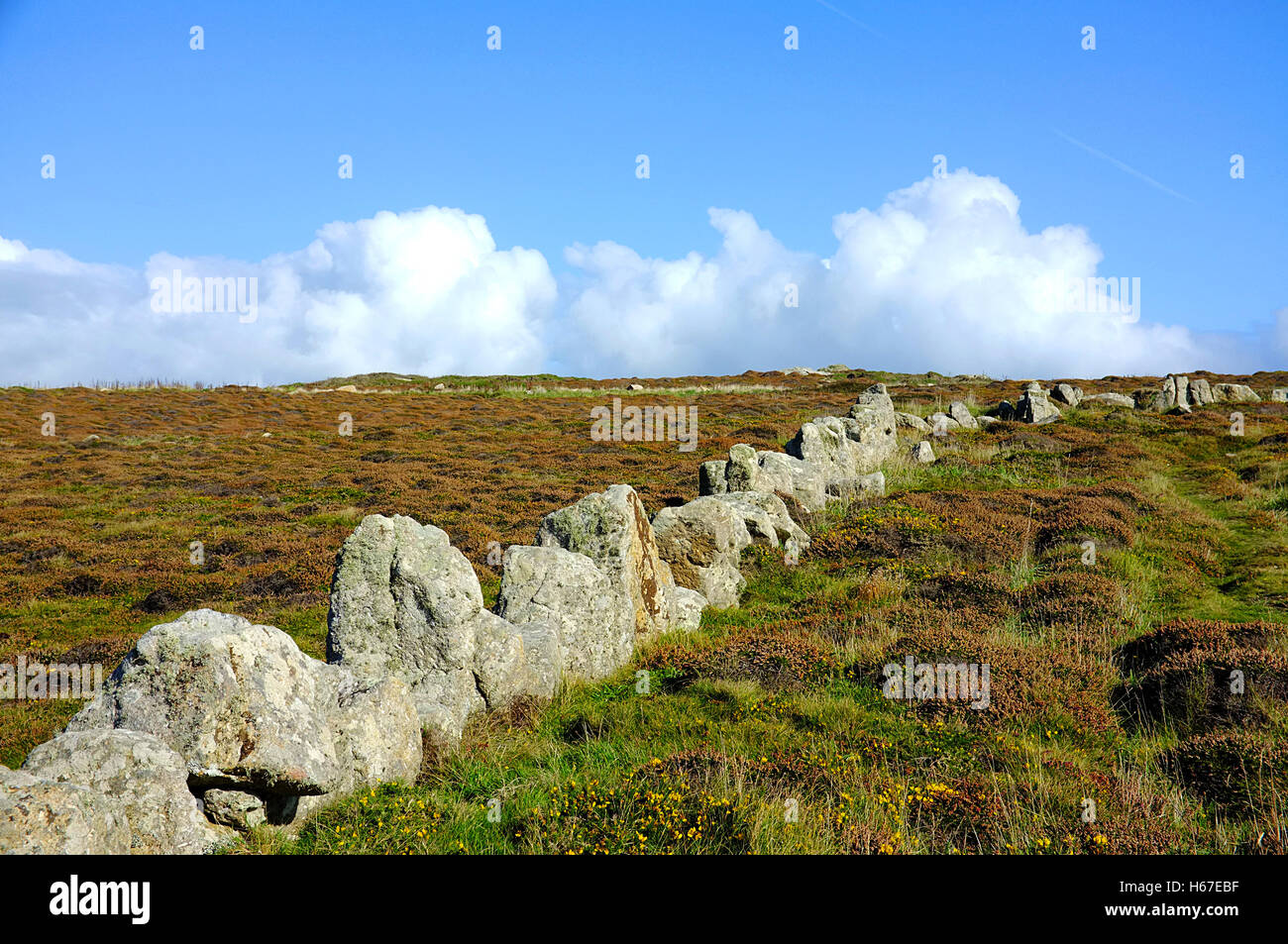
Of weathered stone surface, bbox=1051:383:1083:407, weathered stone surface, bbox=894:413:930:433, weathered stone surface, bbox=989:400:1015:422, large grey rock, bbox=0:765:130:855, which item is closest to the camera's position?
large grey rock, bbox=0:765:130:855

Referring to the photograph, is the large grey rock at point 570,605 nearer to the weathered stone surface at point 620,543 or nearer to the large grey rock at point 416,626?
the weathered stone surface at point 620,543

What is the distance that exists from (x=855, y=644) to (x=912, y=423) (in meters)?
25.1

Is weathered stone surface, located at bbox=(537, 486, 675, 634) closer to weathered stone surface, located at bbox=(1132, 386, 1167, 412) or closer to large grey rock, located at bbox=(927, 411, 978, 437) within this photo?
large grey rock, located at bbox=(927, 411, 978, 437)

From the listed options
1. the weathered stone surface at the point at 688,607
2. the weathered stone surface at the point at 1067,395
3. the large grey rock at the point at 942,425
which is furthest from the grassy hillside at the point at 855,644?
the weathered stone surface at the point at 1067,395

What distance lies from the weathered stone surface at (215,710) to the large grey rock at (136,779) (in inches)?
8.2

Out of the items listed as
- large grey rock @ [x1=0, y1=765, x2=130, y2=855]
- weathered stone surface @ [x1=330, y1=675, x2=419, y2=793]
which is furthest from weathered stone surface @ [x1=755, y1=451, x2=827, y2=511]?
large grey rock @ [x1=0, y1=765, x2=130, y2=855]

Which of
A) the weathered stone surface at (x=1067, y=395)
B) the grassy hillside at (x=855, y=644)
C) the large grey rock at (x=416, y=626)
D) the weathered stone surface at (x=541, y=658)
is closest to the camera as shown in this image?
the grassy hillside at (x=855, y=644)

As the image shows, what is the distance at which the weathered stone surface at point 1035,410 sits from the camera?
1368 inches

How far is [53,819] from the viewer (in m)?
4.18

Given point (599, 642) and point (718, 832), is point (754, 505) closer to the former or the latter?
point (599, 642)

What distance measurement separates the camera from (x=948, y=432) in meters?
32.8

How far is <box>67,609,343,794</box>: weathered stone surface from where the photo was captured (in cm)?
545

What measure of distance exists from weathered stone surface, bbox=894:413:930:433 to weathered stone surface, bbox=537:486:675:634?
24.0m
